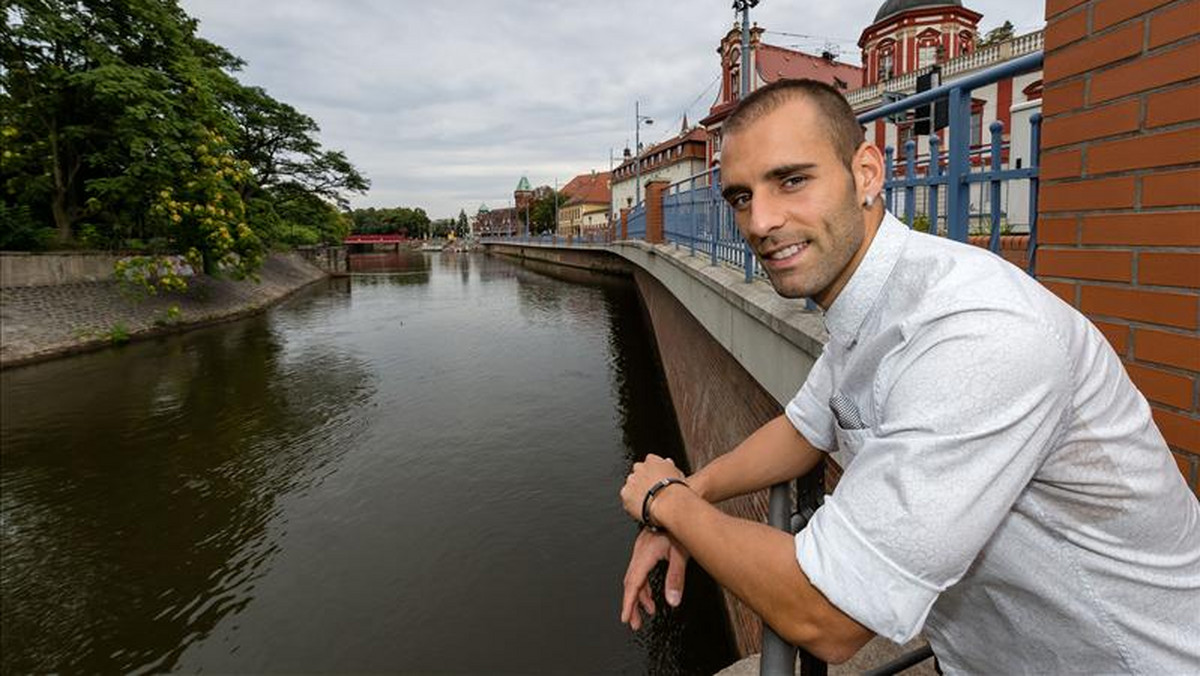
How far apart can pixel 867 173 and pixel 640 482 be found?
83 cm

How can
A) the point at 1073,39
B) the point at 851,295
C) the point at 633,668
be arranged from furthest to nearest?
the point at 633,668 → the point at 1073,39 → the point at 851,295

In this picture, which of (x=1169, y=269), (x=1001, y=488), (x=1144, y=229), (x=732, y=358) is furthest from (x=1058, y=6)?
(x=732, y=358)

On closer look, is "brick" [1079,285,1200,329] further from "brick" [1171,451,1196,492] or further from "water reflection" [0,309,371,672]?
"water reflection" [0,309,371,672]

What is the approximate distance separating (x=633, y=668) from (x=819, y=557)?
20.5 ft

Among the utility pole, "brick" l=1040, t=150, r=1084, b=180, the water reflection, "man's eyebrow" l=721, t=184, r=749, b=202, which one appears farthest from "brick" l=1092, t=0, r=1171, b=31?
the utility pole

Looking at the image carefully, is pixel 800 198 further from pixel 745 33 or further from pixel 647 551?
pixel 745 33

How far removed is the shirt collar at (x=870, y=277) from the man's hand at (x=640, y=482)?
49cm

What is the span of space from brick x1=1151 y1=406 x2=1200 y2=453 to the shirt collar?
99 cm

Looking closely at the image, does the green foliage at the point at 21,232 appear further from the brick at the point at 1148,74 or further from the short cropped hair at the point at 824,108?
the brick at the point at 1148,74

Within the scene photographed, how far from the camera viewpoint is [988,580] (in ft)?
3.43

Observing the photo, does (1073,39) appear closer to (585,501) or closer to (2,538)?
(585,501)

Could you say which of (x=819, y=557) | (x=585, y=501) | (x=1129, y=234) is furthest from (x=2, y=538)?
(x=1129, y=234)

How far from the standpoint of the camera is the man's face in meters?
1.21

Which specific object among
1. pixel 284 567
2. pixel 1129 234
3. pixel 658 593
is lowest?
pixel 658 593
